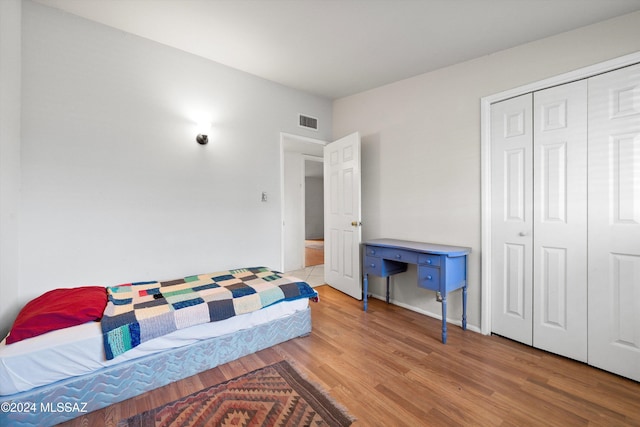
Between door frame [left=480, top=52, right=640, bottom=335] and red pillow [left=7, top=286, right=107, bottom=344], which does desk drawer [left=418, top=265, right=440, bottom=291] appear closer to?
door frame [left=480, top=52, right=640, bottom=335]

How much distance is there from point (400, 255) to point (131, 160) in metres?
2.65

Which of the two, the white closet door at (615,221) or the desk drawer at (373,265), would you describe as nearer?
the white closet door at (615,221)

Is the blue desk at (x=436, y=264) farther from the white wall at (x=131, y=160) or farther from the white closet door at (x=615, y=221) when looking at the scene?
Answer: the white wall at (x=131, y=160)

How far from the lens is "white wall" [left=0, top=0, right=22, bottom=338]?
1.70 metres

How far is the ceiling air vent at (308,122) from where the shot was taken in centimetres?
352

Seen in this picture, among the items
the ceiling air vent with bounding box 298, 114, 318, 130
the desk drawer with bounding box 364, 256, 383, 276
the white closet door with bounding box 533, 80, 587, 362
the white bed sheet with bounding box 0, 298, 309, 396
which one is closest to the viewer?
the white bed sheet with bounding box 0, 298, 309, 396

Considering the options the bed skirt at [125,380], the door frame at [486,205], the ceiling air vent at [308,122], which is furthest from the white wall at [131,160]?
the door frame at [486,205]

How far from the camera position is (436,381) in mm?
1774

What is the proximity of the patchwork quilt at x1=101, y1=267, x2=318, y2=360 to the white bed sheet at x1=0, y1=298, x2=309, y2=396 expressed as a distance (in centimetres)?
6

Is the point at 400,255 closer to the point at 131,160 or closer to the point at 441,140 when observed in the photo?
the point at 441,140

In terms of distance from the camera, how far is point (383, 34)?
2236 mm

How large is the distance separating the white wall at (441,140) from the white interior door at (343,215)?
0.91 feet

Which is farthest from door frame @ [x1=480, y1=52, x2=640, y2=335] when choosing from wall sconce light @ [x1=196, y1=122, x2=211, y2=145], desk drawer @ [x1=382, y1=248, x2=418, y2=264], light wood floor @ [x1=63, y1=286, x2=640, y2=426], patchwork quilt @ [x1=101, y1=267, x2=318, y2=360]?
wall sconce light @ [x1=196, y1=122, x2=211, y2=145]

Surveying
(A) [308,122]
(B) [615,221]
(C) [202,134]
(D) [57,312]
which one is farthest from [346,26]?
(D) [57,312]
